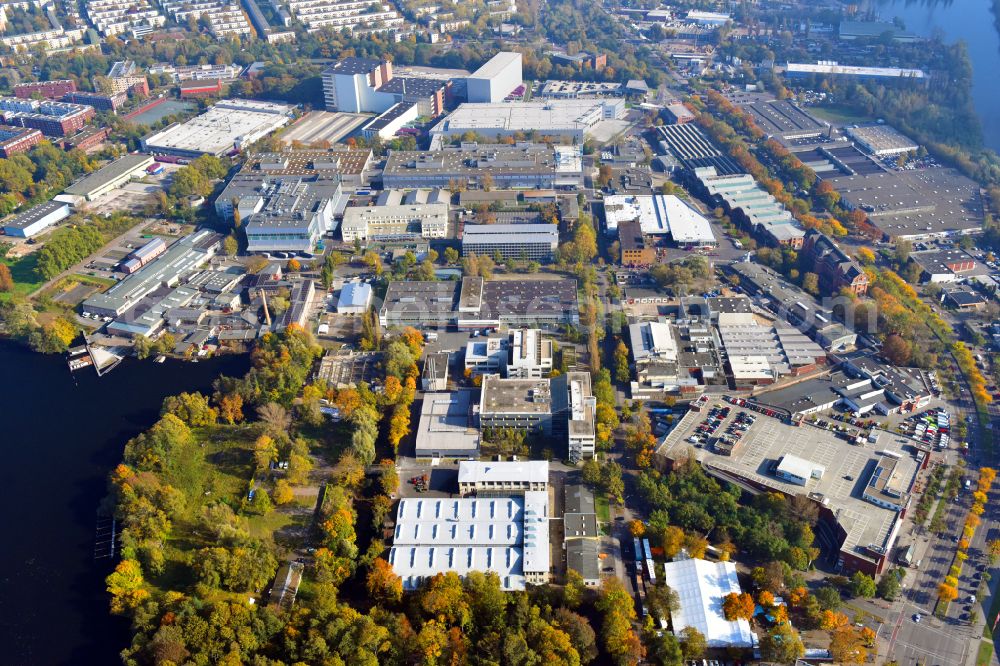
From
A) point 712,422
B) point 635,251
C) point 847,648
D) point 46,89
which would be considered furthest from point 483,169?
point 46,89

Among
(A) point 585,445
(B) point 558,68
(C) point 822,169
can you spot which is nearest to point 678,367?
(A) point 585,445

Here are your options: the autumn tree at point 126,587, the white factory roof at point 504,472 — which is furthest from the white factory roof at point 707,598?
the autumn tree at point 126,587

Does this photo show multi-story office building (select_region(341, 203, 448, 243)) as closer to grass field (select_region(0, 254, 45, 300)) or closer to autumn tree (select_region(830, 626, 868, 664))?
grass field (select_region(0, 254, 45, 300))

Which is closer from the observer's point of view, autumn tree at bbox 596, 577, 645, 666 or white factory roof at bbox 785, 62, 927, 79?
autumn tree at bbox 596, 577, 645, 666

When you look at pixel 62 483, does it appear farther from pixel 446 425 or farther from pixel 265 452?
pixel 446 425

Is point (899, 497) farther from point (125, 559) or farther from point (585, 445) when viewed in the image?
point (125, 559)

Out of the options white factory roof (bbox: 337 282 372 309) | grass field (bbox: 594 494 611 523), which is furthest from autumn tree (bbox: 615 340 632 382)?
white factory roof (bbox: 337 282 372 309)

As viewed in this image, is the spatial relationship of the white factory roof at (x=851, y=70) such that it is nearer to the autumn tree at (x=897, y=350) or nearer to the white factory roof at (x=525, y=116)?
the white factory roof at (x=525, y=116)
